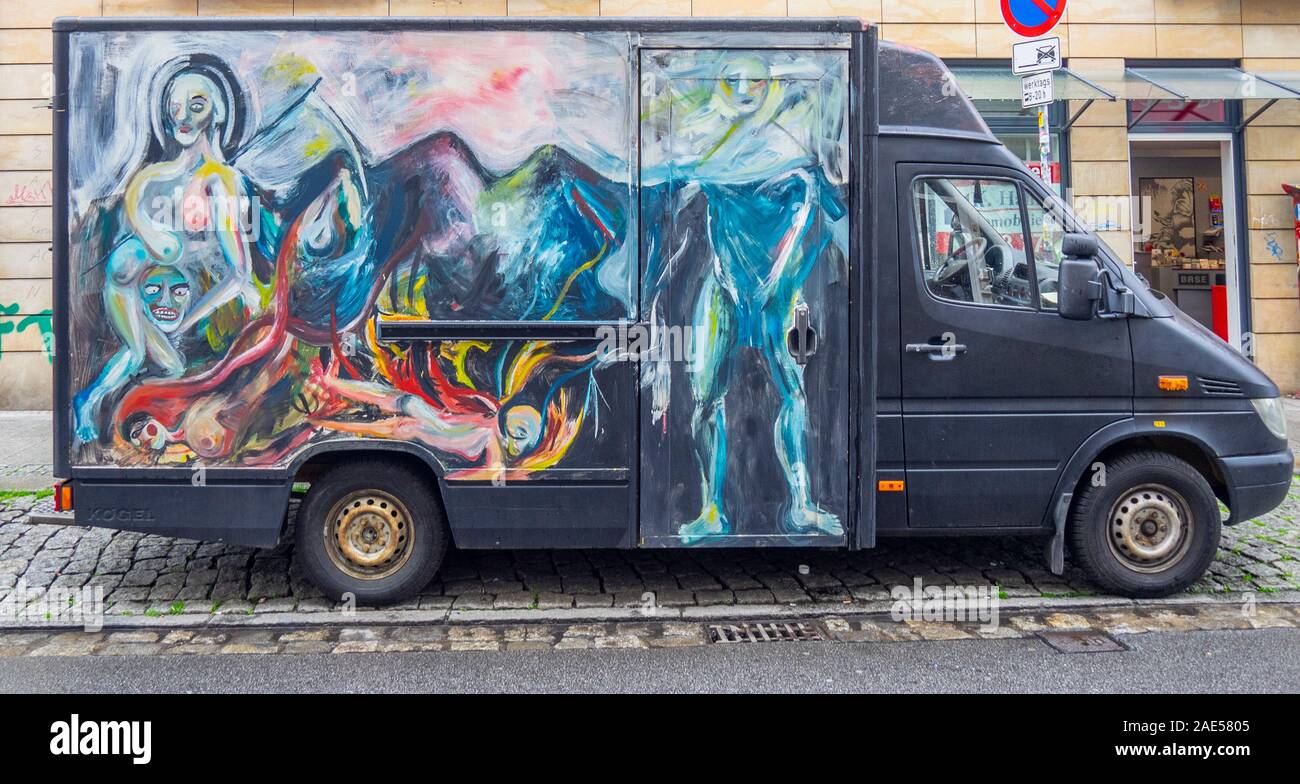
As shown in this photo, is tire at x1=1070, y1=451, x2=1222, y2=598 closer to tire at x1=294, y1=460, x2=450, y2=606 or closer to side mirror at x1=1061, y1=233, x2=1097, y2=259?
side mirror at x1=1061, y1=233, x2=1097, y2=259

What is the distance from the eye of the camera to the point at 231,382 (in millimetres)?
5531

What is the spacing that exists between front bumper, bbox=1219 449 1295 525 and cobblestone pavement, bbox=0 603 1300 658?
549 mm

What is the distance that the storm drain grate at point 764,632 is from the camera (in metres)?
5.36

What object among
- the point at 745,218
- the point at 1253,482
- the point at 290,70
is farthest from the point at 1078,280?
the point at 290,70

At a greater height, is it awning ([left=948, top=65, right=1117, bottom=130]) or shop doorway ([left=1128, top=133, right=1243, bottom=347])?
awning ([left=948, top=65, right=1117, bottom=130])

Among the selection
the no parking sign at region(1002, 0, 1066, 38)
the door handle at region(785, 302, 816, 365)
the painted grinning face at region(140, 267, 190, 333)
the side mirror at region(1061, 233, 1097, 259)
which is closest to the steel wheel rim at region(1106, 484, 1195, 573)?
the side mirror at region(1061, 233, 1097, 259)

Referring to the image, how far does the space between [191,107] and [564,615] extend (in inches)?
128

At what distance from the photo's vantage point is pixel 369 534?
5785 millimetres

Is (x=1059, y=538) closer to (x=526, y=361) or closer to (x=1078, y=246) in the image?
(x=1078, y=246)

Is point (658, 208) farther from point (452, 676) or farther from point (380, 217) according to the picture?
point (452, 676)

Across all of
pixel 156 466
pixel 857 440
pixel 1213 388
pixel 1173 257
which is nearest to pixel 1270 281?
pixel 1173 257

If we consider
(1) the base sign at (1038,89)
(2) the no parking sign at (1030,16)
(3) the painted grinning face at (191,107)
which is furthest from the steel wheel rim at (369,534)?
(2) the no parking sign at (1030,16)

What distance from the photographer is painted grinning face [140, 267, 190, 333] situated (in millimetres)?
5516

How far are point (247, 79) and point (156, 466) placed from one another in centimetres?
203
